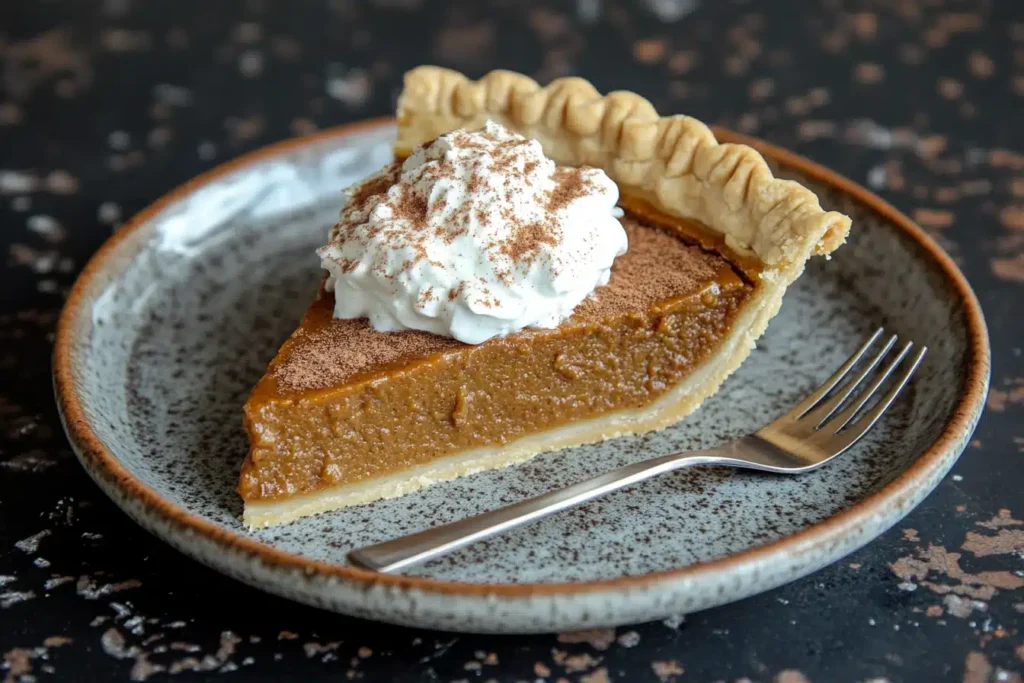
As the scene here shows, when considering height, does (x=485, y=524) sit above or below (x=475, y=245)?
below

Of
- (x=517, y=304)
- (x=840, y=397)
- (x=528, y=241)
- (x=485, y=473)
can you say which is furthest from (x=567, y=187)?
(x=840, y=397)

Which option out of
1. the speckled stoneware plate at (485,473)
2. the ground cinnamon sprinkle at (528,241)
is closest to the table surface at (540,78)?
the speckled stoneware plate at (485,473)

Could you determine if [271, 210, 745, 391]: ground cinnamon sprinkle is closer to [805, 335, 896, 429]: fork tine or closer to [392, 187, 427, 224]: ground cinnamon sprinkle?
[392, 187, 427, 224]: ground cinnamon sprinkle

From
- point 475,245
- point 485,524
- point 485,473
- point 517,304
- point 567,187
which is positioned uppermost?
point 567,187

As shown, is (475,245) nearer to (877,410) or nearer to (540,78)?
(877,410)

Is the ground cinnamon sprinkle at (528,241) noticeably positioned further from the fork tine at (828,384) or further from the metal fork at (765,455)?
the fork tine at (828,384)

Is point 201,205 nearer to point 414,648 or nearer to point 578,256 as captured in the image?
point 578,256

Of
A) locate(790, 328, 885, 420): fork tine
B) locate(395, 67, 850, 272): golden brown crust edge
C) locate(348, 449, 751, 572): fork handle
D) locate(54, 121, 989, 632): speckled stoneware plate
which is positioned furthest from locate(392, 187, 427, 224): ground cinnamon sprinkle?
locate(790, 328, 885, 420): fork tine
